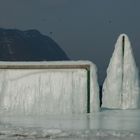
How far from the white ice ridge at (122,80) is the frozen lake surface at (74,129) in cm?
379

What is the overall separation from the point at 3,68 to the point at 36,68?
1372 mm

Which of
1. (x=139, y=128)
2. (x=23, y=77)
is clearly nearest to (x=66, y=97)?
(x=23, y=77)

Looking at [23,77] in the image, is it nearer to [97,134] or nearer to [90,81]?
[90,81]

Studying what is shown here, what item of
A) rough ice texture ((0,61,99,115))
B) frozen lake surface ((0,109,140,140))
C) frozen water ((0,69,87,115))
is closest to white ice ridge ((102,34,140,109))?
rough ice texture ((0,61,99,115))

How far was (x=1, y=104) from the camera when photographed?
2061 cm

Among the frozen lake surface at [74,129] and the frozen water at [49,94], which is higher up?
the frozen water at [49,94]

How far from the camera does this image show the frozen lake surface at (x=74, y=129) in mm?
13711

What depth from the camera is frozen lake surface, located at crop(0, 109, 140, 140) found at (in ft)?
45.0

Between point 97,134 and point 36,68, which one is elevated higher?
point 36,68

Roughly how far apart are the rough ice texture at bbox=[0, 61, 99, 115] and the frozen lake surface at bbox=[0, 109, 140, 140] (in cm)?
175

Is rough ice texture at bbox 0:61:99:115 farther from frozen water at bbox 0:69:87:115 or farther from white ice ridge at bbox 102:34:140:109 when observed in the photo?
white ice ridge at bbox 102:34:140:109

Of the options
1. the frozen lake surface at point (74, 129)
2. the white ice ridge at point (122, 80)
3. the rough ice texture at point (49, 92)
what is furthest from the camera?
the white ice ridge at point (122, 80)

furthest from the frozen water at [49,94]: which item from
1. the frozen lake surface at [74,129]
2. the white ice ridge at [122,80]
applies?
the white ice ridge at [122,80]

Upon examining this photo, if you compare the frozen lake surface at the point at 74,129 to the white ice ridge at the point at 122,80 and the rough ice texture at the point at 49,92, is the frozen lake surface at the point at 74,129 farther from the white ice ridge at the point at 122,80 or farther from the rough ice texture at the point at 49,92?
the white ice ridge at the point at 122,80
